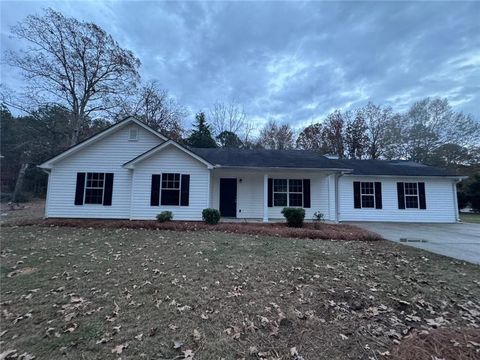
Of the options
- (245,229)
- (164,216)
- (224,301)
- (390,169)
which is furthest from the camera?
(390,169)

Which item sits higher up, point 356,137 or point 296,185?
point 356,137

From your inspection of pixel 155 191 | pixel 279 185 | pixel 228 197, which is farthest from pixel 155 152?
pixel 279 185

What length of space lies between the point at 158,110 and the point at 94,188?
57.5 feet

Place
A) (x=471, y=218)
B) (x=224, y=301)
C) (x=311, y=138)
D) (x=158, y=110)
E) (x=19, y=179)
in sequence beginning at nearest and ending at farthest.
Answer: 1. (x=224, y=301)
2. (x=471, y=218)
3. (x=19, y=179)
4. (x=158, y=110)
5. (x=311, y=138)

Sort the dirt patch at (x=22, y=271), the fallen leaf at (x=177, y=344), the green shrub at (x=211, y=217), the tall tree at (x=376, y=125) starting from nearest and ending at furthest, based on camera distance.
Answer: the fallen leaf at (x=177, y=344)
the dirt patch at (x=22, y=271)
the green shrub at (x=211, y=217)
the tall tree at (x=376, y=125)

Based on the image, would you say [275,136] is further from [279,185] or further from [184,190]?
[184,190]

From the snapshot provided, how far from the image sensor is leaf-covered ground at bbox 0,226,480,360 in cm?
300

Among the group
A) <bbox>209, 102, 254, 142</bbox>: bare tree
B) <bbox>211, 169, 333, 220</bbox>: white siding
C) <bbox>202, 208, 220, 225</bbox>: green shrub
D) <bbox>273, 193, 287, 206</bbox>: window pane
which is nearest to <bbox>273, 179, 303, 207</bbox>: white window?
<bbox>273, 193, 287, 206</bbox>: window pane

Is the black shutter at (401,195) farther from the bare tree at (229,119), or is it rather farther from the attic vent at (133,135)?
the bare tree at (229,119)

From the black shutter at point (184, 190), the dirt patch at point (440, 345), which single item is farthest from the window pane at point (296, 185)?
the dirt patch at point (440, 345)

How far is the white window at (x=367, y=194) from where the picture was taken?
15047mm

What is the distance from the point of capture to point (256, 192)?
14.4 meters

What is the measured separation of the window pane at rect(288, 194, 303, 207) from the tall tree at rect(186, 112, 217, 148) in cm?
1717

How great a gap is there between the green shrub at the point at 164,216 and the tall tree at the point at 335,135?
88.2 ft
